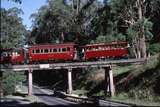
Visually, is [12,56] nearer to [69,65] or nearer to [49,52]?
[49,52]

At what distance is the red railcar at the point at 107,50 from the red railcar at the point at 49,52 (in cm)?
260

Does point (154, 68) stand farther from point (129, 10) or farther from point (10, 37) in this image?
point (10, 37)

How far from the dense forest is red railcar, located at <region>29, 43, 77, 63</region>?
633 cm

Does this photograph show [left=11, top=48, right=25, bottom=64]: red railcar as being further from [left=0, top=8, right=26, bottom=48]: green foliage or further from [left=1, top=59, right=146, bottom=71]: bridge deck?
[left=0, top=8, right=26, bottom=48]: green foliage

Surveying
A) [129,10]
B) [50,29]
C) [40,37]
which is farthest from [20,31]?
[129,10]

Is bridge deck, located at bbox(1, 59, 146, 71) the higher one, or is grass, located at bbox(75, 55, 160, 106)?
bridge deck, located at bbox(1, 59, 146, 71)

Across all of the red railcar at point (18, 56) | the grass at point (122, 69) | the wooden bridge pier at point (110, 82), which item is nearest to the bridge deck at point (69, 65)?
the wooden bridge pier at point (110, 82)

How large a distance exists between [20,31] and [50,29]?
8.11m

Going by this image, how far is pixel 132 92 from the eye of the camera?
5181 cm

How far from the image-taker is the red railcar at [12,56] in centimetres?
6083

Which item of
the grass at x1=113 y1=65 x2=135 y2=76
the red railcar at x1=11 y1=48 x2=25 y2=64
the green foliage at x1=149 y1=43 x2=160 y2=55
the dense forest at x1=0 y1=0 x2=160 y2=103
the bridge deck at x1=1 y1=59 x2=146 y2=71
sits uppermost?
the dense forest at x1=0 y1=0 x2=160 y2=103

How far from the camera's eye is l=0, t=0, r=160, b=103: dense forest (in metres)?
71.1

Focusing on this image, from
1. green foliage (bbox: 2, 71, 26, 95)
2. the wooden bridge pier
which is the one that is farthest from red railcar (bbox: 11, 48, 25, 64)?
the wooden bridge pier

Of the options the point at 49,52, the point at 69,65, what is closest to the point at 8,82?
the point at 49,52
